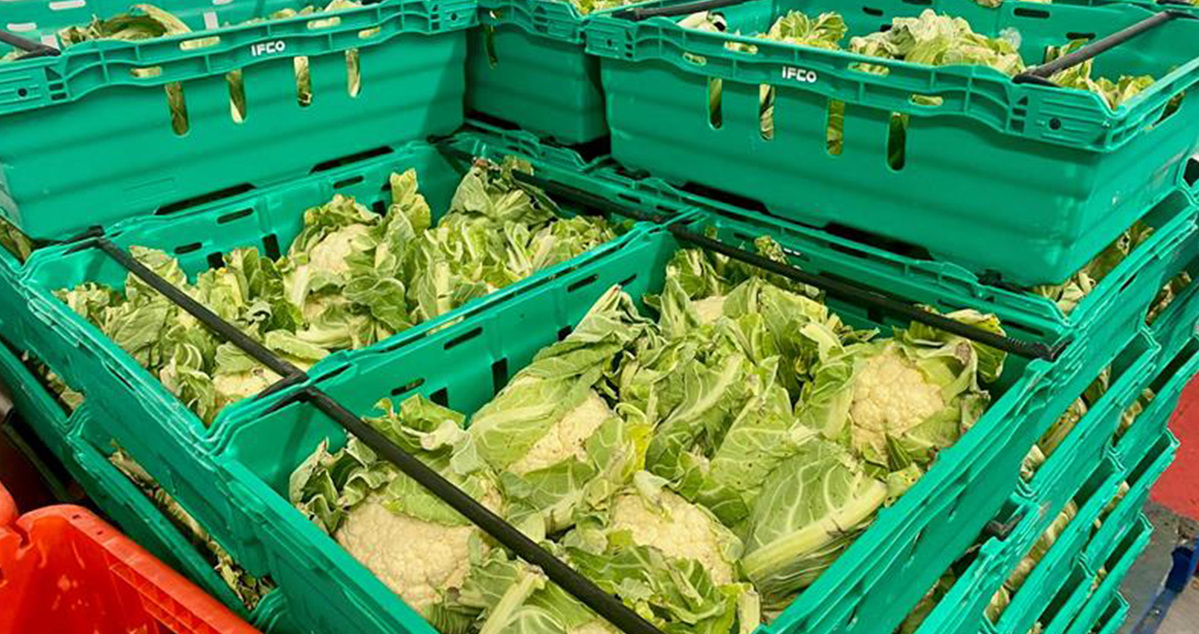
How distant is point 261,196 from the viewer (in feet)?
6.47

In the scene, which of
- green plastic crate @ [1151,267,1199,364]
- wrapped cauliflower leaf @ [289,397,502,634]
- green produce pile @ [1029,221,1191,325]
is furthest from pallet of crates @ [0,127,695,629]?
green plastic crate @ [1151,267,1199,364]

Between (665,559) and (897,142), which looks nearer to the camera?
(665,559)

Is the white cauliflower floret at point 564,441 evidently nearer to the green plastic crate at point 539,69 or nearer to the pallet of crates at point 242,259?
the pallet of crates at point 242,259

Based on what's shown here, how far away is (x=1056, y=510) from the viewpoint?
5.70ft

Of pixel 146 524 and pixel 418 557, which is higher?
pixel 418 557

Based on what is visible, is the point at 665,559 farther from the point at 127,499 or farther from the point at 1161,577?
the point at 1161,577

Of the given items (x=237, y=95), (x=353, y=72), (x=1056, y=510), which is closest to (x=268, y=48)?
(x=237, y=95)

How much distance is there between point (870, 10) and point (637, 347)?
1275mm

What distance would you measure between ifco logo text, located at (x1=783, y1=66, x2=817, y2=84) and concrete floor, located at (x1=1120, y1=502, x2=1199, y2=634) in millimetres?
1583

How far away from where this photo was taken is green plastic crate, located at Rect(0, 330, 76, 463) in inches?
71.3

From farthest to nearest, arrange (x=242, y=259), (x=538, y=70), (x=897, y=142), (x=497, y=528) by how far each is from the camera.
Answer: (x=538, y=70), (x=242, y=259), (x=897, y=142), (x=497, y=528)

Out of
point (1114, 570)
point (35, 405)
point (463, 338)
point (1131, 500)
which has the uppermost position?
point (463, 338)

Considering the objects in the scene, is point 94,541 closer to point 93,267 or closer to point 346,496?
point 346,496

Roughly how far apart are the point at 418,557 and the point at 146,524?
26.3 inches
